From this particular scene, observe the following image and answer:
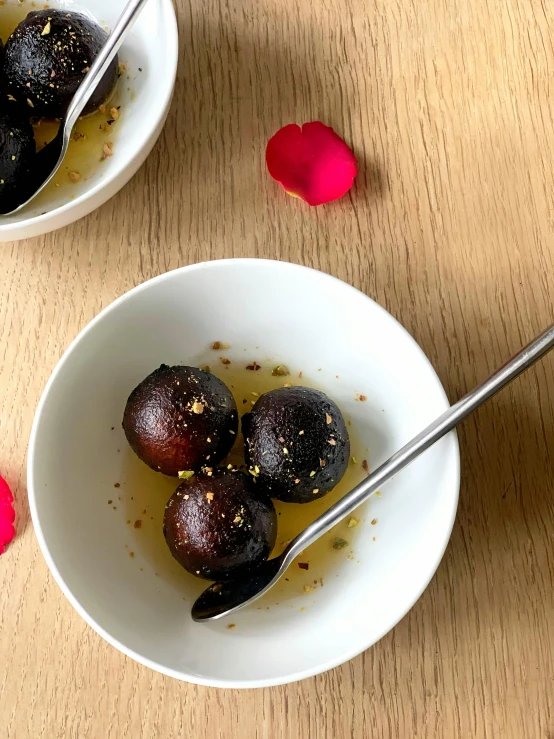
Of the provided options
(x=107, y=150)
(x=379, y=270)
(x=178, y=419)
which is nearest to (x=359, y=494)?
(x=178, y=419)

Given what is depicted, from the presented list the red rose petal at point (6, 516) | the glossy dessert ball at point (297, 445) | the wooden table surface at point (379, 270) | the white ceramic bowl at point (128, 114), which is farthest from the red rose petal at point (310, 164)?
the red rose petal at point (6, 516)

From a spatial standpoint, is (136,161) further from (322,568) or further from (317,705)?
(317,705)

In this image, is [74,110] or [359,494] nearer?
[359,494]

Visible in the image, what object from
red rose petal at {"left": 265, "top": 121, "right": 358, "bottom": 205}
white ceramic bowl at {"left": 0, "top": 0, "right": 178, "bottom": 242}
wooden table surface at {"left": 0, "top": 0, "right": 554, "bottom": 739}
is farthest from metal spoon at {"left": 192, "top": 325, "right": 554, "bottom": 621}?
white ceramic bowl at {"left": 0, "top": 0, "right": 178, "bottom": 242}

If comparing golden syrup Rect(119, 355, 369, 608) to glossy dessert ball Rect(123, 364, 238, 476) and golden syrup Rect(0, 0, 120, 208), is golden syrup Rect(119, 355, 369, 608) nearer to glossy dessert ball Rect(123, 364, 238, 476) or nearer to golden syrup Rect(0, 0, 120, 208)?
glossy dessert ball Rect(123, 364, 238, 476)

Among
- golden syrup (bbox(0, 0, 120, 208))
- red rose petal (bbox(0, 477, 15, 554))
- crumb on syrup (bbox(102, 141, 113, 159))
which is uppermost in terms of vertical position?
golden syrup (bbox(0, 0, 120, 208))

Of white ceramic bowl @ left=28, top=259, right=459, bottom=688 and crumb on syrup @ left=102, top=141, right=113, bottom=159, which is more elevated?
crumb on syrup @ left=102, top=141, right=113, bottom=159

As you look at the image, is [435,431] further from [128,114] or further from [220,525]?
[128,114]
